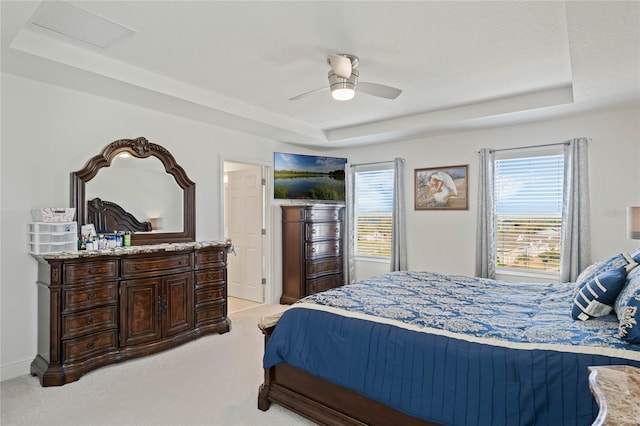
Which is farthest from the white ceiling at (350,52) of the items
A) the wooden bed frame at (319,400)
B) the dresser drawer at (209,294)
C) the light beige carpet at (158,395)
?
the light beige carpet at (158,395)

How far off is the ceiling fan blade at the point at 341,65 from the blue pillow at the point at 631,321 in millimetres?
2313

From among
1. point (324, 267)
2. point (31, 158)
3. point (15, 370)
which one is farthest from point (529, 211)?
point (15, 370)

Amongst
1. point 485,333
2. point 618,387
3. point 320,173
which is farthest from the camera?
point 320,173

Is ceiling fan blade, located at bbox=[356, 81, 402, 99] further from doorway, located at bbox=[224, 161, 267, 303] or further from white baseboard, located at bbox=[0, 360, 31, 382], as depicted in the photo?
white baseboard, located at bbox=[0, 360, 31, 382]

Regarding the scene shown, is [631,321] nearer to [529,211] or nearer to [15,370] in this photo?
[529,211]

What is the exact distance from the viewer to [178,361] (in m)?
3.40

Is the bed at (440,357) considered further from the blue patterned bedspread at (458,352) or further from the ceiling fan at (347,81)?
the ceiling fan at (347,81)

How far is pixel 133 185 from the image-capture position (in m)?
3.82

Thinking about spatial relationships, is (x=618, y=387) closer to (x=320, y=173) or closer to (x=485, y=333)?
(x=485, y=333)

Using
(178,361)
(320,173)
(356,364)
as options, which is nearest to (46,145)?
(178,361)

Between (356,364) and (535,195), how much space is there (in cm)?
364

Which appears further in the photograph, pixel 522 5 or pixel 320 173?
pixel 320 173

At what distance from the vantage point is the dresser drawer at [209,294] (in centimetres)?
402

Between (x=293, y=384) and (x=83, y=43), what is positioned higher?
(x=83, y=43)
